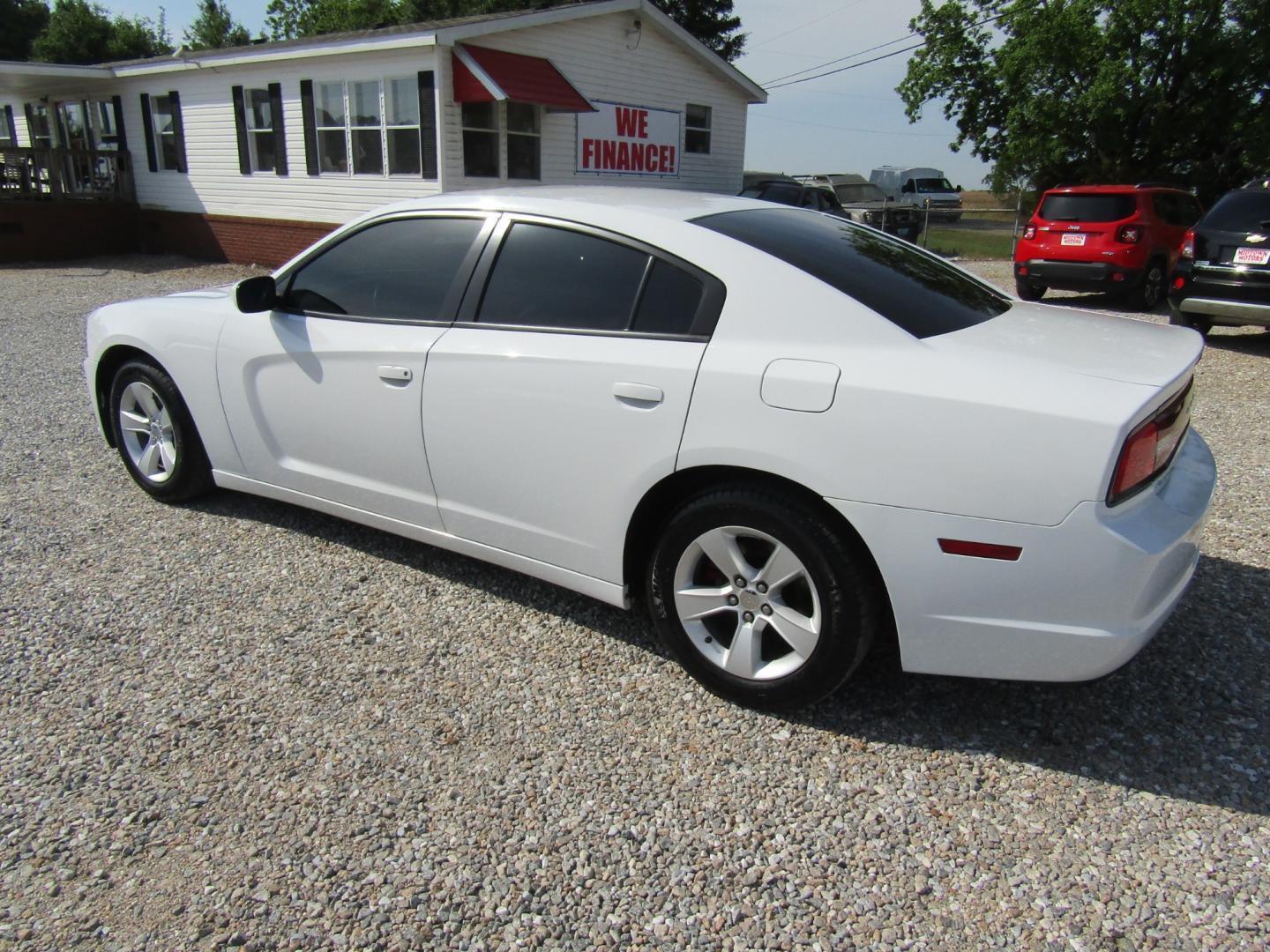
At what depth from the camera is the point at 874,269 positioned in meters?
3.11

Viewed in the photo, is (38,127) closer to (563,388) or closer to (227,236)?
(227,236)

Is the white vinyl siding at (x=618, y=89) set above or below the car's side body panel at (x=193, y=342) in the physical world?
above

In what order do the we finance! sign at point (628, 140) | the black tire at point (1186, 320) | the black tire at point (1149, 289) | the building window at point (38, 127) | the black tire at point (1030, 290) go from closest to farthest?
the black tire at point (1186, 320)
the black tire at point (1149, 289)
the black tire at point (1030, 290)
the we finance! sign at point (628, 140)
the building window at point (38, 127)

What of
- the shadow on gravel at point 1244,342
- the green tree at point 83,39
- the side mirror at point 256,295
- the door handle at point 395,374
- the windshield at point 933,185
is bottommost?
the shadow on gravel at point 1244,342

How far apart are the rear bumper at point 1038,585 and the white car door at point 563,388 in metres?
0.72

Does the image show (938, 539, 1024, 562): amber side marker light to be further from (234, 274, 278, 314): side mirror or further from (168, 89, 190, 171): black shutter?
(168, 89, 190, 171): black shutter

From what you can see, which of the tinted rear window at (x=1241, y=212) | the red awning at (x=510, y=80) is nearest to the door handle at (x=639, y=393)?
the tinted rear window at (x=1241, y=212)

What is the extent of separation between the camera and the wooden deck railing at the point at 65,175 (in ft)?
56.5

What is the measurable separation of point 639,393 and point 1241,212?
27.3 feet

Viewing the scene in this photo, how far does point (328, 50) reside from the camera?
1393 cm

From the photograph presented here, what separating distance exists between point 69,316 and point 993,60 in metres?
23.4

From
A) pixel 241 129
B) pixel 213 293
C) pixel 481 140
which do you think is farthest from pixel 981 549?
pixel 241 129

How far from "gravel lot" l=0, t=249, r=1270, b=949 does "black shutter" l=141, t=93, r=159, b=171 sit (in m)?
17.0

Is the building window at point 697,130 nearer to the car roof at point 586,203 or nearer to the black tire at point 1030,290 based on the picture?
the black tire at point 1030,290
